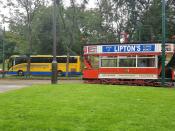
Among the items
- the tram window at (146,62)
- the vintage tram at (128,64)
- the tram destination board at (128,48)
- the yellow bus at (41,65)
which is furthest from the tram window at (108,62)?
the yellow bus at (41,65)

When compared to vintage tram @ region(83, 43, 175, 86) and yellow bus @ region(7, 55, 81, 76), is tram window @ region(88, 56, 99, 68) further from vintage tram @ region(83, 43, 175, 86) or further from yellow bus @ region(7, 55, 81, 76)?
yellow bus @ region(7, 55, 81, 76)

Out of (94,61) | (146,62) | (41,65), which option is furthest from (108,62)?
(41,65)

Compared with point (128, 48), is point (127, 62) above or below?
below

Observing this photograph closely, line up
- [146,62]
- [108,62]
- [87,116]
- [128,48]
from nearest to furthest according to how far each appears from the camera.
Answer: [87,116] → [146,62] → [128,48] → [108,62]

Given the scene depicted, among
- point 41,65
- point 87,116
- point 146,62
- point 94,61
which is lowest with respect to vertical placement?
point 87,116

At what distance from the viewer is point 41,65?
2130 inches

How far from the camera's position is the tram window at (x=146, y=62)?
105 feet

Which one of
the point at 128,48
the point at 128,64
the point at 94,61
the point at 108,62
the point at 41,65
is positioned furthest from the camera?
the point at 41,65

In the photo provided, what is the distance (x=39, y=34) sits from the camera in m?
56.3

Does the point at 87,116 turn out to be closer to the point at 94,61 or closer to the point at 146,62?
the point at 146,62

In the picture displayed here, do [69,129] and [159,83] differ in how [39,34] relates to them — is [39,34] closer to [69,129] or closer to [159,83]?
[159,83]

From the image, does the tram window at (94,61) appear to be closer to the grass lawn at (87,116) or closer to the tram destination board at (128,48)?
the tram destination board at (128,48)

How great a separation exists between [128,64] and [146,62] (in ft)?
4.78

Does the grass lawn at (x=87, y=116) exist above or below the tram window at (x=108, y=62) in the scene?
below
